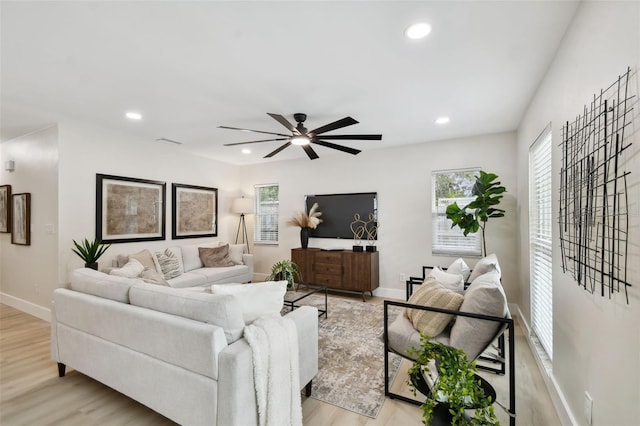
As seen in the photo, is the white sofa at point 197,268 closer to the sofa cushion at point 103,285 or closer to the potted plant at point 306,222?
the potted plant at point 306,222

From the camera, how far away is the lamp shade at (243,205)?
6.03 metres

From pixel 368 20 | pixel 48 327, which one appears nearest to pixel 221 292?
pixel 368 20

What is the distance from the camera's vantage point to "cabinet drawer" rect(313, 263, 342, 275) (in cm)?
496

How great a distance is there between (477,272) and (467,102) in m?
1.79

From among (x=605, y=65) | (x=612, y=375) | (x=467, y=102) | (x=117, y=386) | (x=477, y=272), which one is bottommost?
(x=117, y=386)

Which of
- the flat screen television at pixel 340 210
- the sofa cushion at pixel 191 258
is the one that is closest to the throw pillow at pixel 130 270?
the sofa cushion at pixel 191 258

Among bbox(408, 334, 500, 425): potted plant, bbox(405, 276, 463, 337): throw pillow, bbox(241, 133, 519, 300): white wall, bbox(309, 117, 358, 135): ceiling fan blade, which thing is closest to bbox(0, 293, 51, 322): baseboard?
bbox(241, 133, 519, 300): white wall

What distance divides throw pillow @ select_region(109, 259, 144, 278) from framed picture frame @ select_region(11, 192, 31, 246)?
1.72 metres

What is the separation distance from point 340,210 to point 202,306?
12.6 ft

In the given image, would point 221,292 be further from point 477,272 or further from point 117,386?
point 477,272

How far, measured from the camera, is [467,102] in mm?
3129

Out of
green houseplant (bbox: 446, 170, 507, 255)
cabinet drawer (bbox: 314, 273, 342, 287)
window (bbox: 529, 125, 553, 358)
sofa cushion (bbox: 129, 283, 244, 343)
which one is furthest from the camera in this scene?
cabinet drawer (bbox: 314, 273, 342, 287)

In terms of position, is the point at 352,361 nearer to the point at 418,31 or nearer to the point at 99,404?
the point at 99,404

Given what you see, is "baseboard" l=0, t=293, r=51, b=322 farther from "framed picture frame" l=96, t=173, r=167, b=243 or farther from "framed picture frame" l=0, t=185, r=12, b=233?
"framed picture frame" l=96, t=173, r=167, b=243
